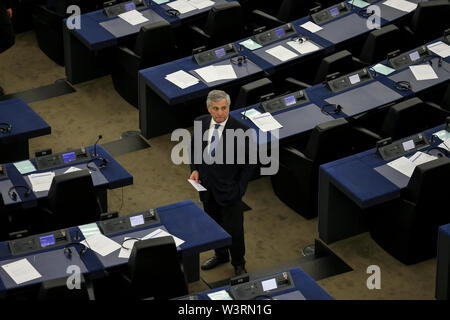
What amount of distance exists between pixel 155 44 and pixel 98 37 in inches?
23.8

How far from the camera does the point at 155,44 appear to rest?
9.83 m

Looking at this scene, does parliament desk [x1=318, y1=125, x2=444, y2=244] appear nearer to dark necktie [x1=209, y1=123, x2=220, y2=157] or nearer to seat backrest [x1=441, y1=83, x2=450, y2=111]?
seat backrest [x1=441, y1=83, x2=450, y2=111]

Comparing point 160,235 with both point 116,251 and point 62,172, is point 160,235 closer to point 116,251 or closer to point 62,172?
point 116,251

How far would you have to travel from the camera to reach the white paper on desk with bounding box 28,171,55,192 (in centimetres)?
787

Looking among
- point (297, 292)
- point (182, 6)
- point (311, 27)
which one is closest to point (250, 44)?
point (311, 27)

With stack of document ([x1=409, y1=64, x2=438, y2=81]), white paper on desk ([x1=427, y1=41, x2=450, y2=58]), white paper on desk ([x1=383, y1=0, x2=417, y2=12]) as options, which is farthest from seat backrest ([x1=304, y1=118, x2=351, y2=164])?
white paper on desk ([x1=383, y1=0, x2=417, y2=12])

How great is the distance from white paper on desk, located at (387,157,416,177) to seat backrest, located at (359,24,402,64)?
5.88 ft

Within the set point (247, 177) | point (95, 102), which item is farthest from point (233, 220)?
point (95, 102)

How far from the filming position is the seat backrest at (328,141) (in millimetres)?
8133

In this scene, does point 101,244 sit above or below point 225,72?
below

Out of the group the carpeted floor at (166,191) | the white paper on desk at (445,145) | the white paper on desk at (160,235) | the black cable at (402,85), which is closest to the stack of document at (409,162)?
the white paper on desk at (445,145)

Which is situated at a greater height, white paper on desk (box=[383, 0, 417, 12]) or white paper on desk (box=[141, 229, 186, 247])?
white paper on desk (box=[383, 0, 417, 12])

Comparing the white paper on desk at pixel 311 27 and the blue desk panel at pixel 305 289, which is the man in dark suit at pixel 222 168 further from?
the white paper on desk at pixel 311 27

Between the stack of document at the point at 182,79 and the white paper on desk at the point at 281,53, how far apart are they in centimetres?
89
